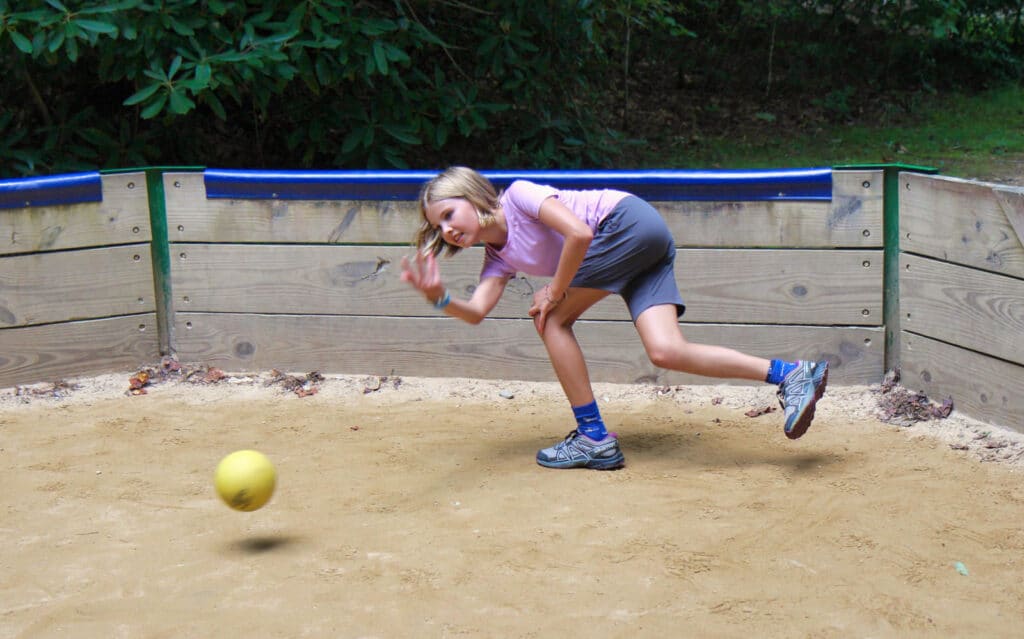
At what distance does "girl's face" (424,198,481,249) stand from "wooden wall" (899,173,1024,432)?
1.91m

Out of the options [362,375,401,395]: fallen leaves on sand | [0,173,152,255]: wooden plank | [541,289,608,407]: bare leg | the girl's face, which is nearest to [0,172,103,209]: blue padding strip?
[0,173,152,255]: wooden plank

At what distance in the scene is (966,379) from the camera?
14.4ft

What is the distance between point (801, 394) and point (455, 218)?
139 cm

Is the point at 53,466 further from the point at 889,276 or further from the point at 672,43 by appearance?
the point at 672,43

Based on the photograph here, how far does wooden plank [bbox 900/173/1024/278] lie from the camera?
163 inches

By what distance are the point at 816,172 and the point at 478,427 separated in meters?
1.81

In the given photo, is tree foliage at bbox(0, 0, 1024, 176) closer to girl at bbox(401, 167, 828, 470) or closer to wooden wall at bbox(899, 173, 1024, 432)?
girl at bbox(401, 167, 828, 470)

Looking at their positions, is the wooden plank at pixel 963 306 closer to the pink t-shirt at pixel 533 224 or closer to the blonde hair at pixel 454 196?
the pink t-shirt at pixel 533 224

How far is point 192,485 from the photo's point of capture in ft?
13.5

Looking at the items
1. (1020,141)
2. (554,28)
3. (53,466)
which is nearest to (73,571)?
(53,466)

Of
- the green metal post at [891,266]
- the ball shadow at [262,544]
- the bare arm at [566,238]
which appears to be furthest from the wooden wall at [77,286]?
the green metal post at [891,266]

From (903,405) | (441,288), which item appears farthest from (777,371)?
(441,288)

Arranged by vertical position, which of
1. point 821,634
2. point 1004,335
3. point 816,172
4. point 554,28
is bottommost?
point 821,634

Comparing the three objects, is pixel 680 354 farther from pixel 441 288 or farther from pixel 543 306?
pixel 441 288
